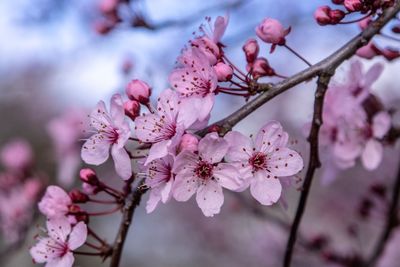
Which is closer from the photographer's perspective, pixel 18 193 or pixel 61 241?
pixel 61 241

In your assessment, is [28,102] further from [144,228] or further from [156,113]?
[156,113]

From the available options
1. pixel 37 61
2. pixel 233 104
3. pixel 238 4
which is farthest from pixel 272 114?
pixel 238 4

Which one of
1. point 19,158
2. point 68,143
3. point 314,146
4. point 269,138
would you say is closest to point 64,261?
point 269,138

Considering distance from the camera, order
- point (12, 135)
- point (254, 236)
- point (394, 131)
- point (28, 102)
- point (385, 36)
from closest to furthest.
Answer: point (385, 36), point (394, 131), point (254, 236), point (12, 135), point (28, 102)

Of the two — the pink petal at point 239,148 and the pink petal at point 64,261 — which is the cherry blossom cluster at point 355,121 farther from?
the pink petal at point 64,261

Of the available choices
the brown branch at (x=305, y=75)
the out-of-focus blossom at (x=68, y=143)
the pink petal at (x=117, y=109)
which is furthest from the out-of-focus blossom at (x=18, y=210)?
the brown branch at (x=305, y=75)

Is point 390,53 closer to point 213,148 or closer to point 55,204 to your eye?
point 213,148
